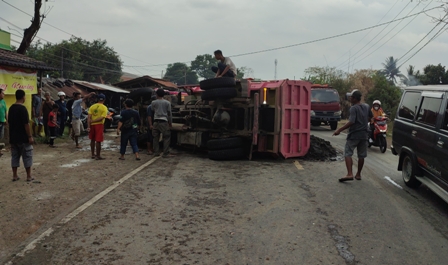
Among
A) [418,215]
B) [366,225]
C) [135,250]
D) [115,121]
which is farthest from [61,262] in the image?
[115,121]

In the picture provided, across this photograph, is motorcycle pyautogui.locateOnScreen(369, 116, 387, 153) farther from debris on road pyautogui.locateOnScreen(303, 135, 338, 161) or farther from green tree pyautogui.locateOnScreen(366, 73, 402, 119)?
green tree pyautogui.locateOnScreen(366, 73, 402, 119)

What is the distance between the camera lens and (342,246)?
4.48 metres

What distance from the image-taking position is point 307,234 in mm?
4852

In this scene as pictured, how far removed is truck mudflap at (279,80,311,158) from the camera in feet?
32.9

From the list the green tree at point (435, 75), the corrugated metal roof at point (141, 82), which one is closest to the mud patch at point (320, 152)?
the corrugated metal roof at point (141, 82)

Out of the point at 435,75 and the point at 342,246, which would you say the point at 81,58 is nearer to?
the point at 435,75

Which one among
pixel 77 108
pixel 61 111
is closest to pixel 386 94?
pixel 61 111

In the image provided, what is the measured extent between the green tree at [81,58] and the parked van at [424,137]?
4104 cm

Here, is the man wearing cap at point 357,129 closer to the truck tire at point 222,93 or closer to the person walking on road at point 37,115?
the truck tire at point 222,93

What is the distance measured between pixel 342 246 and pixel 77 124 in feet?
33.7

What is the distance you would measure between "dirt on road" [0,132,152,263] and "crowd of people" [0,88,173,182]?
409 millimetres

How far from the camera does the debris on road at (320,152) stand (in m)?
10.7

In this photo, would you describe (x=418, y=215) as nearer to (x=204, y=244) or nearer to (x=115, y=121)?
(x=204, y=244)

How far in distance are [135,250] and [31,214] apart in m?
2.13
